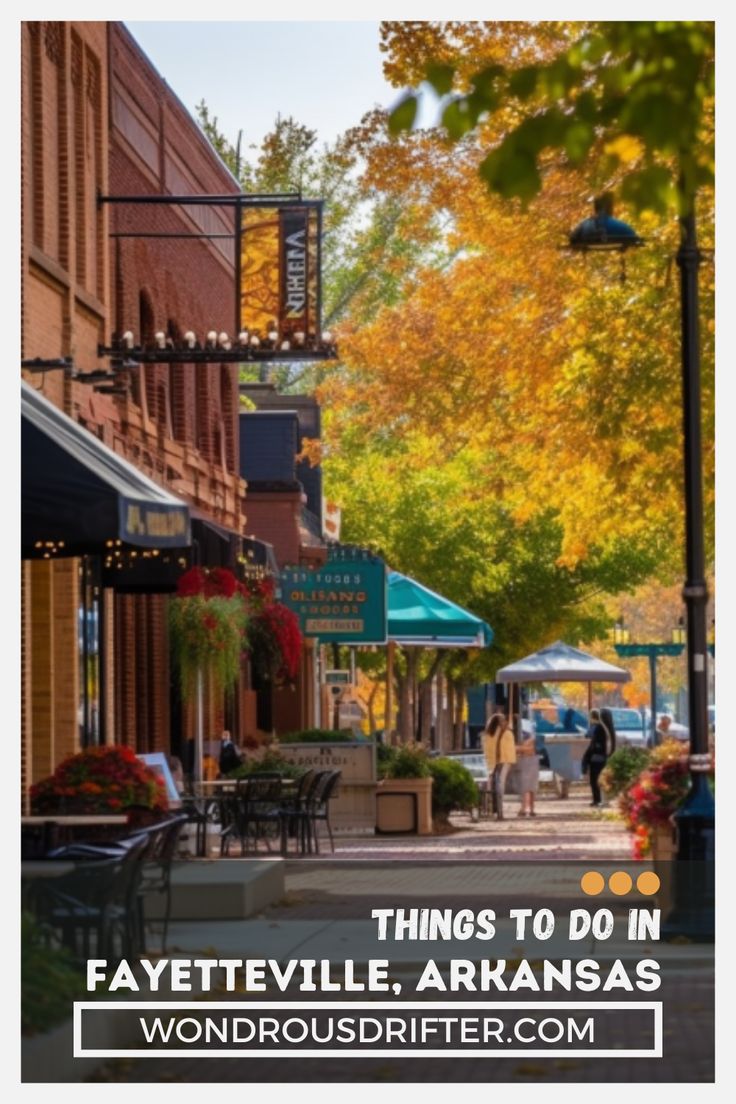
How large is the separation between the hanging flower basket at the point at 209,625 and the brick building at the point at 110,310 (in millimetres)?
521

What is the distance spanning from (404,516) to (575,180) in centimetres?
2957

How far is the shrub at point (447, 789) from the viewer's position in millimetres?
30844

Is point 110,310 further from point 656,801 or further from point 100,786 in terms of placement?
point 656,801

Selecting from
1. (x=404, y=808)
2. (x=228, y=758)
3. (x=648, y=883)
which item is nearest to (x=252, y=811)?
(x=228, y=758)

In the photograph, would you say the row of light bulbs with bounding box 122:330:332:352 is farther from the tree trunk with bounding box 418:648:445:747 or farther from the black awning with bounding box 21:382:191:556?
the tree trunk with bounding box 418:648:445:747

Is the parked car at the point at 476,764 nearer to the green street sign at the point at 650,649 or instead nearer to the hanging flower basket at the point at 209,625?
the green street sign at the point at 650,649

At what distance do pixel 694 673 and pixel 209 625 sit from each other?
1287 centimetres

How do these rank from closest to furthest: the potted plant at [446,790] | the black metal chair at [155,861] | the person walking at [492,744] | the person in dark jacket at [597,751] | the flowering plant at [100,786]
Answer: the black metal chair at [155,861]
the flowering plant at [100,786]
the potted plant at [446,790]
the person walking at [492,744]
the person in dark jacket at [597,751]

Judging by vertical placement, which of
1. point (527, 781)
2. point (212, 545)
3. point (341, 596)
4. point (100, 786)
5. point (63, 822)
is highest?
point (212, 545)

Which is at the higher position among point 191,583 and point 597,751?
point 191,583

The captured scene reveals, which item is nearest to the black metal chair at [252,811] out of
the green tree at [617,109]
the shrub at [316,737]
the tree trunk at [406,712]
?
the shrub at [316,737]

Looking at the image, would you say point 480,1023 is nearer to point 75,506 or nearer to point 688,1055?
point 688,1055

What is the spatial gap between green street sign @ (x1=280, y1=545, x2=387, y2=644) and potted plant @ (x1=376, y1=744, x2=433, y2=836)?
2.09m

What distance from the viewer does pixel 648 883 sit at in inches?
628
